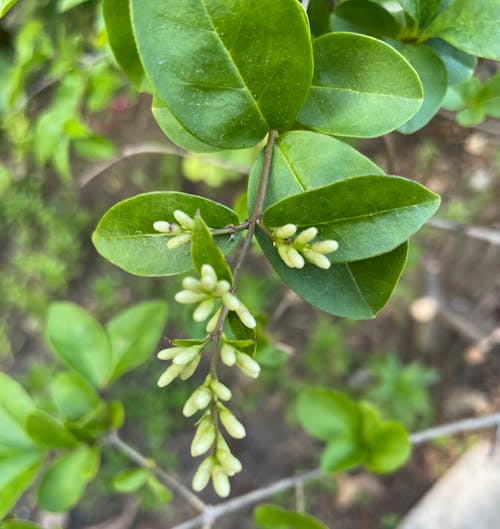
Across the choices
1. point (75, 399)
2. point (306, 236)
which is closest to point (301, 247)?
point (306, 236)

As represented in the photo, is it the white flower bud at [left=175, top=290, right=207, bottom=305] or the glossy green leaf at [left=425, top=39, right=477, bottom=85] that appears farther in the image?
the glossy green leaf at [left=425, top=39, right=477, bottom=85]

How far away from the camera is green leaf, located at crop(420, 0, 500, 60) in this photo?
2.12 ft

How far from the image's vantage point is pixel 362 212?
1.88ft

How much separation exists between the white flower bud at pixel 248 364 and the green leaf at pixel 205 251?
0.33 feet

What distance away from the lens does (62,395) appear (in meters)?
1.23

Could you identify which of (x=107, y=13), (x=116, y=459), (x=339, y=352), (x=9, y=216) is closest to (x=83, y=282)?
(x=9, y=216)

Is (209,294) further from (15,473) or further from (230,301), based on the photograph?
(15,473)

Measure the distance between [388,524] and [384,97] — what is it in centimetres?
265

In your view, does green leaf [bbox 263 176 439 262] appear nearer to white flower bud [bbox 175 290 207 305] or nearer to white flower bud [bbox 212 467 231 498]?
white flower bud [bbox 175 290 207 305]

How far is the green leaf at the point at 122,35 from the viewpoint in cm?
70

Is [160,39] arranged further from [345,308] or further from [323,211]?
[345,308]

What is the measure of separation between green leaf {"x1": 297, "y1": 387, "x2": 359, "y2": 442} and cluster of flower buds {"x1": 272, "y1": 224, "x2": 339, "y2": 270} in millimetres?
750

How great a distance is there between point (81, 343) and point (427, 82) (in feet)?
3.22

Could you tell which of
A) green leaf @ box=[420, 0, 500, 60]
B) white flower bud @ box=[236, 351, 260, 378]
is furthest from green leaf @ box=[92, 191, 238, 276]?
green leaf @ box=[420, 0, 500, 60]
